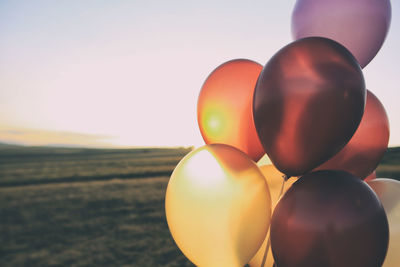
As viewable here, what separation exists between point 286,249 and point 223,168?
1.72 feet

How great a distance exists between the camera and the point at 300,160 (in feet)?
4.65

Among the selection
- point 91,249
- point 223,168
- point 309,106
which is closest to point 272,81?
point 309,106

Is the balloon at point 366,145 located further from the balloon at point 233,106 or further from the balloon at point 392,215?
the balloon at point 233,106

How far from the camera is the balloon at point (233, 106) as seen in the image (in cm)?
183

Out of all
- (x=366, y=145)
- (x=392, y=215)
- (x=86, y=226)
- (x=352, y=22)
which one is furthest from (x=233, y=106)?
(x=86, y=226)

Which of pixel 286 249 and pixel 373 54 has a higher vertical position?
pixel 373 54

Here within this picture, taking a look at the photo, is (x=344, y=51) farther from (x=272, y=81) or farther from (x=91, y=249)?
(x=91, y=249)

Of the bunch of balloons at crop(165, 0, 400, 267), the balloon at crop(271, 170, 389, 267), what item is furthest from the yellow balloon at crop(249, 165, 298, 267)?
the balloon at crop(271, 170, 389, 267)

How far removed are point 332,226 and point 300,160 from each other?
0.34 m

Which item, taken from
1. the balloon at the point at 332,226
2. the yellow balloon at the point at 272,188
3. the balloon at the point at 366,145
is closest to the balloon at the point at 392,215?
the balloon at the point at 366,145

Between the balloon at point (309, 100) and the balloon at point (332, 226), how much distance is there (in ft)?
0.53

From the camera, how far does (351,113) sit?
1.31 m

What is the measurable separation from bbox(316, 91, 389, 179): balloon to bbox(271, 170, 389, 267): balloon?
27 cm

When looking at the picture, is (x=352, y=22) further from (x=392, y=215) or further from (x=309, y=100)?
(x=392, y=215)
